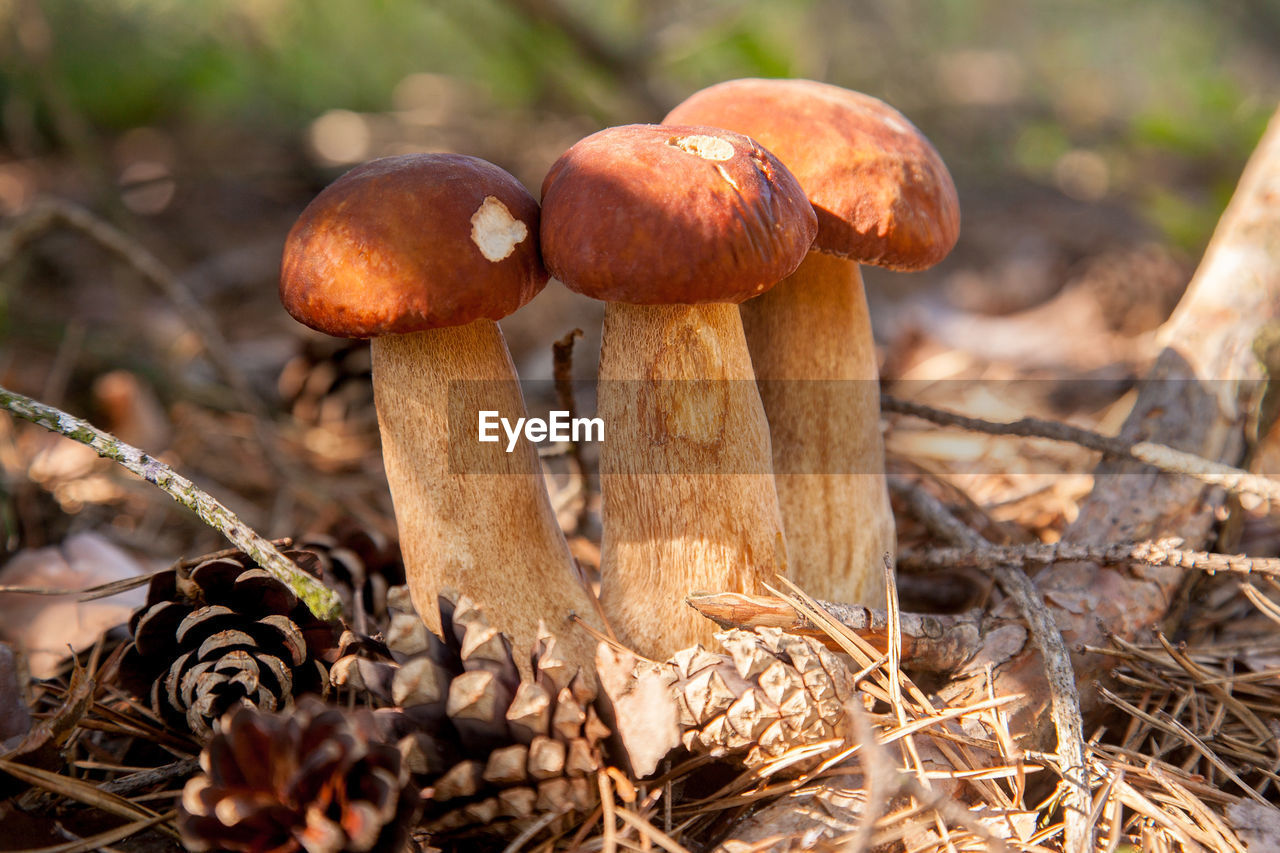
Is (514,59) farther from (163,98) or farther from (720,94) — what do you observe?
(720,94)

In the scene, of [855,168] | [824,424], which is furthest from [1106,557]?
[855,168]

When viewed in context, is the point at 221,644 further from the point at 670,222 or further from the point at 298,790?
the point at 670,222

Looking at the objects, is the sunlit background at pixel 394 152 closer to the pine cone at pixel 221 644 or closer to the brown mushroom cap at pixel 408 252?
the pine cone at pixel 221 644

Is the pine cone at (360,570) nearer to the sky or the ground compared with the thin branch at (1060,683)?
nearer to the sky

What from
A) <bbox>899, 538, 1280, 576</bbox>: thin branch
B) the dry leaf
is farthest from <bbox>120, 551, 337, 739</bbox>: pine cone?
<bbox>899, 538, 1280, 576</bbox>: thin branch

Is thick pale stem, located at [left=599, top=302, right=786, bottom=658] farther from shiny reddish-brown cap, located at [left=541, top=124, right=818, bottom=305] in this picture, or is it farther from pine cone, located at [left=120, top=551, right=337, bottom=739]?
pine cone, located at [left=120, top=551, right=337, bottom=739]

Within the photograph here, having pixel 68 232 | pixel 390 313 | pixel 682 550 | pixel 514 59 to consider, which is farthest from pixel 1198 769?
pixel 68 232

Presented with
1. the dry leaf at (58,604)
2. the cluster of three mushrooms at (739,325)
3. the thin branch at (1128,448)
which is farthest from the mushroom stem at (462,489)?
the thin branch at (1128,448)
